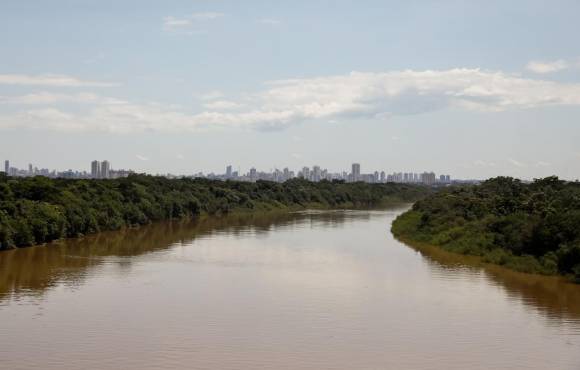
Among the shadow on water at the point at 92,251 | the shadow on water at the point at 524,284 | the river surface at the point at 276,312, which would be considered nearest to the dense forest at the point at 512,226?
the shadow on water at the point at 524,284

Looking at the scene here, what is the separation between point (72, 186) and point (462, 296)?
96.4 ft

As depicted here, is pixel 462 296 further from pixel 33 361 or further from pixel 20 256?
pixel 20 256

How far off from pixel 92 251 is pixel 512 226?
62.8ft

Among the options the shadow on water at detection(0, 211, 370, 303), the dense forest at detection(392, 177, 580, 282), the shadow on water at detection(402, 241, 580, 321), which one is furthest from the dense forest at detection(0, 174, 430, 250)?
the shadow on water at detection(402, 241, 580, 321)

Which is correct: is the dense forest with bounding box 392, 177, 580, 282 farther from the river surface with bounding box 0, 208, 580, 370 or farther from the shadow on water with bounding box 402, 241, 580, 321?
the river surface with bounding box 0, 208, 580, 370

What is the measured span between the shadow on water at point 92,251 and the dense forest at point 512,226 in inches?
455

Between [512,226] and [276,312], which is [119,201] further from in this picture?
[276,312]

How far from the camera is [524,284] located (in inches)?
970

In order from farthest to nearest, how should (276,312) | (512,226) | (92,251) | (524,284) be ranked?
(92,251), (512,226), (524,284), (276,312)

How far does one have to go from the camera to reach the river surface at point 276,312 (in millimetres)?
15062

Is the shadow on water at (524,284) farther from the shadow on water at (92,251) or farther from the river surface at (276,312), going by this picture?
the shadow on water at (92,251)

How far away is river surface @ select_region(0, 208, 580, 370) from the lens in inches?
593

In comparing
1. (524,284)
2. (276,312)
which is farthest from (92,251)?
(524,284)

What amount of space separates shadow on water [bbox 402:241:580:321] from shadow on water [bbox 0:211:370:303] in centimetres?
1298
